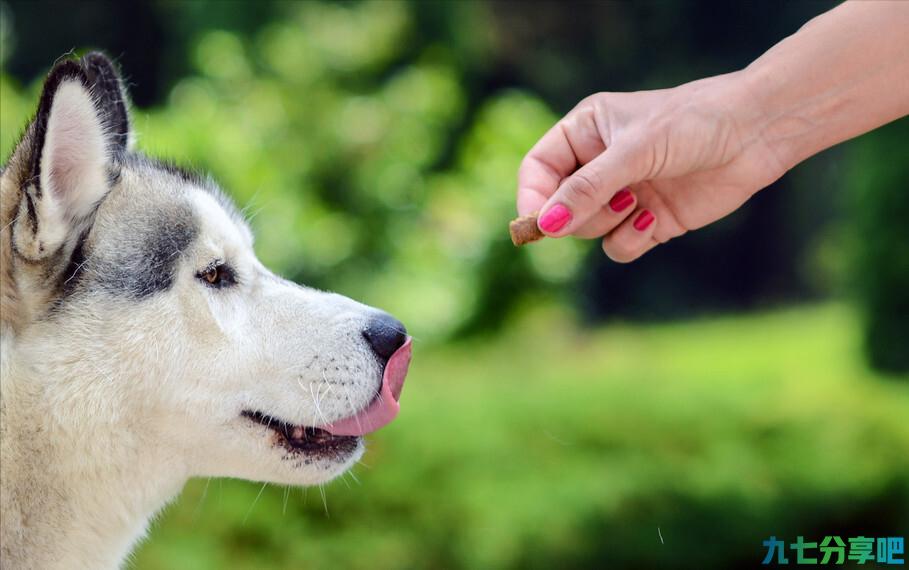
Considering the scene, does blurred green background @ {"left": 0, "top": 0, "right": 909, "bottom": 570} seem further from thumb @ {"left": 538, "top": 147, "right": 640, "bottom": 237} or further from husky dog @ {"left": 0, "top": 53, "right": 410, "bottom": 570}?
thumb @ {"left": 538, "top": 147, "right": 640, "bottom": 237}

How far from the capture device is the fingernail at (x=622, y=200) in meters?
2.73

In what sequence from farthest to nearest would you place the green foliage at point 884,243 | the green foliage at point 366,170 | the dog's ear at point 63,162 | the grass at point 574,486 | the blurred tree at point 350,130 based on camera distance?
the green foliage at point 884,243 → the green foliage at point 366,170 → the blurred tree at point 350,130 → the grass at point 574,486 → the dog's ear at point 63,162

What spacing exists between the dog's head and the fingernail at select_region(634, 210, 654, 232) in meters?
0.75

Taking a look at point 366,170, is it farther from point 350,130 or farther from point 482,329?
point 482,329

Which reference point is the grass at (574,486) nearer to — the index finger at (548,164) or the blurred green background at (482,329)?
the blurred green background at (482,329)

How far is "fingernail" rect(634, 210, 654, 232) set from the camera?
9.26ft

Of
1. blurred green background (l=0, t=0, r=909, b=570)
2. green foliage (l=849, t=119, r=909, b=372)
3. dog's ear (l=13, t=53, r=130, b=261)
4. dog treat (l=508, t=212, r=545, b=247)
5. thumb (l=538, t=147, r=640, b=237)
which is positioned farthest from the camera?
green foliage (l=849, t=119, r=909, b=372)

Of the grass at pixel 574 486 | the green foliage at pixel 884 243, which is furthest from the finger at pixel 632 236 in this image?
the green foliage at pixel 884 243

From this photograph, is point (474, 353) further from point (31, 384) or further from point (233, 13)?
point (31, 384)

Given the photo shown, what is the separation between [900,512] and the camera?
551 cm

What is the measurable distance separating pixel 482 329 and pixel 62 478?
585 centimetres

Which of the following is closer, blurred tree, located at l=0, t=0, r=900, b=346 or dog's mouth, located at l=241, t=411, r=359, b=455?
dog's mouth, located at l=241, t=411, r=359, b=455

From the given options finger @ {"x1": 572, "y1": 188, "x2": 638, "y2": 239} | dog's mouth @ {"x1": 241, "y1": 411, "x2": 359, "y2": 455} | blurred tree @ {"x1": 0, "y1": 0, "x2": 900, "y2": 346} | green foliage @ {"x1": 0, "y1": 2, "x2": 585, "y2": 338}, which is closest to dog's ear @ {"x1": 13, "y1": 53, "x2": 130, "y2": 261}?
dog's mouth @ {"x1": 241, "y1": 411, "x2": 359, "y2": 455}

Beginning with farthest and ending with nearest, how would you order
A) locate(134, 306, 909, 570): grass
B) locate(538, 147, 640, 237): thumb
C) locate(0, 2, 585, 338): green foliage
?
locate(0, 2, 585, 338): green foliage → locate(134, 306, 909, 570): grass → locate(538, 147, 640, 237): thumb
